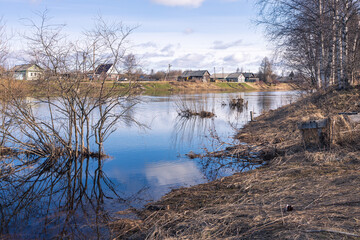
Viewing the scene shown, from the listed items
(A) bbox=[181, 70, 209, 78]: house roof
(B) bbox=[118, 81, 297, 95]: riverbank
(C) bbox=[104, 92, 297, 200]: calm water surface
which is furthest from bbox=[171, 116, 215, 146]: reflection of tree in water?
(A) bbox=[181, 70, 209, 78]: house roof

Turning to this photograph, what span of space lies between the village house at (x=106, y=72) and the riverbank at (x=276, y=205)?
4.80 m

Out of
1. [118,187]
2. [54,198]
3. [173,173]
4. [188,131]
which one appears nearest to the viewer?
[54,198]

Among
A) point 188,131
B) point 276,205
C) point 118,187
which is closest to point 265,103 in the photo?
point 188,131

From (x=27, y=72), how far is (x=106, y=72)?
2.50 meters

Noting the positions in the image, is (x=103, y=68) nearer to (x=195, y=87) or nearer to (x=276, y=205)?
(x=276, y=205)

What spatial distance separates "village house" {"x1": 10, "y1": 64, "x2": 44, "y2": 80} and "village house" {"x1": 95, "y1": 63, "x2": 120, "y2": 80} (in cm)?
169

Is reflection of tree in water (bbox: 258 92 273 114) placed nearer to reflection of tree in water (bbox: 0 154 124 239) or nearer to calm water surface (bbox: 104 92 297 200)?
calm water surface (bbox: 104 92 297 200)

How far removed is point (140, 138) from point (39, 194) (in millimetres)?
7360

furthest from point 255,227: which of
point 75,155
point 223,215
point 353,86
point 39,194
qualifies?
point 353,86

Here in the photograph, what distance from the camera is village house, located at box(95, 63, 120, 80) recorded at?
33.5 ft

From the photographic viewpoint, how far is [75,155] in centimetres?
1077

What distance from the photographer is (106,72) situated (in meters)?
10.2

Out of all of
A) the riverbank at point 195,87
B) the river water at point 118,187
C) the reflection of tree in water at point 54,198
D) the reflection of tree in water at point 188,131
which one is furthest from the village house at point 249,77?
the reflection of tree in water at point 54,198

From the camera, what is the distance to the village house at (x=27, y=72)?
9.62 m
